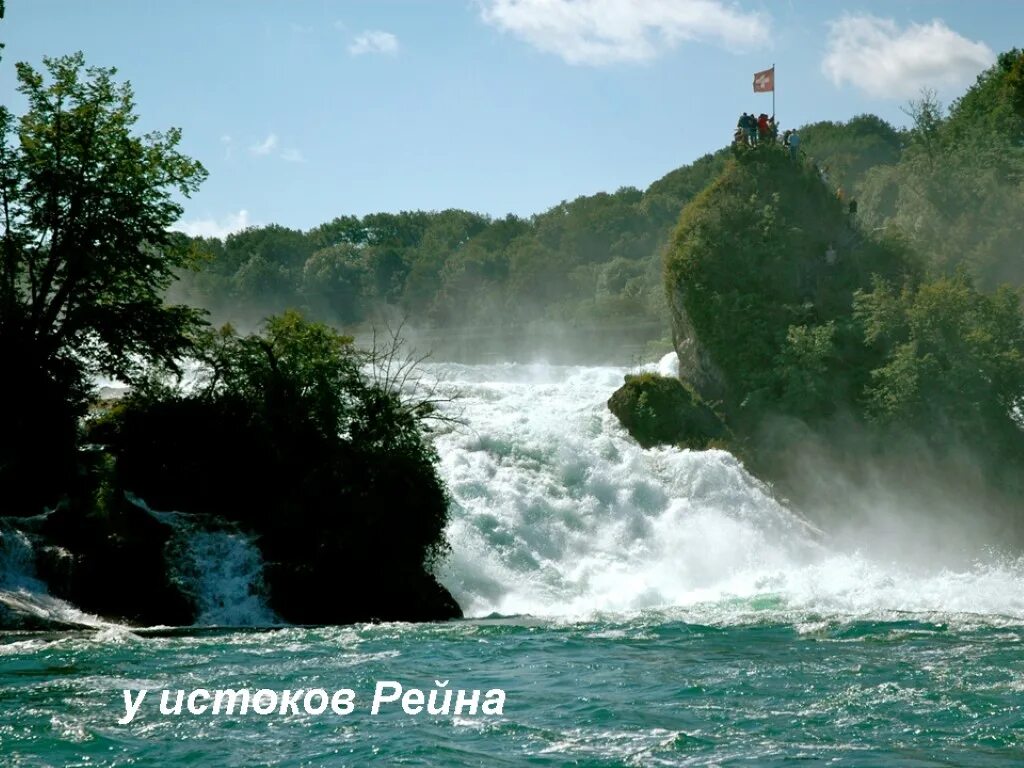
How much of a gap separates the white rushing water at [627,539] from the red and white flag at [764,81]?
14080 millimetres

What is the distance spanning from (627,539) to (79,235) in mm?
15528

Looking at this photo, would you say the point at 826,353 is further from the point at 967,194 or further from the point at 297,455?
the point at 967,194

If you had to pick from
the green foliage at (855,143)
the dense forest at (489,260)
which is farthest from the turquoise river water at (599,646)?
the green foliage at (855,143)

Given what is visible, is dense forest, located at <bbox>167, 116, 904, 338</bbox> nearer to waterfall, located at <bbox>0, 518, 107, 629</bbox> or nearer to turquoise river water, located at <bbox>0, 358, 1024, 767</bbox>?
turquoise river water, located at <bbox>0, 358, 1024, 767</bbox>

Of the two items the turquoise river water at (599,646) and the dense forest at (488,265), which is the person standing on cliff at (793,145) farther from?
the dense forest at (488,265)

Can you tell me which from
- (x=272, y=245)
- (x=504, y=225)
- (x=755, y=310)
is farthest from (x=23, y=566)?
(x=504, y=225)

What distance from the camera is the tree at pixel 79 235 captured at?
1118 inches

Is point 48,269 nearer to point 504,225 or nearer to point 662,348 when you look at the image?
point 662,348

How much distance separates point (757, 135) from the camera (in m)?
44.0

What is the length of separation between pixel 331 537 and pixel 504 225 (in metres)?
110

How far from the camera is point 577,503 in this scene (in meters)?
33.9

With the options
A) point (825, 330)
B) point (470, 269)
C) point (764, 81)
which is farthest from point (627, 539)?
point (470, 269)

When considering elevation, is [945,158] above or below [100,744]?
above

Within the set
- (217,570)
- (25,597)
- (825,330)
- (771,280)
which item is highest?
(771,280)
